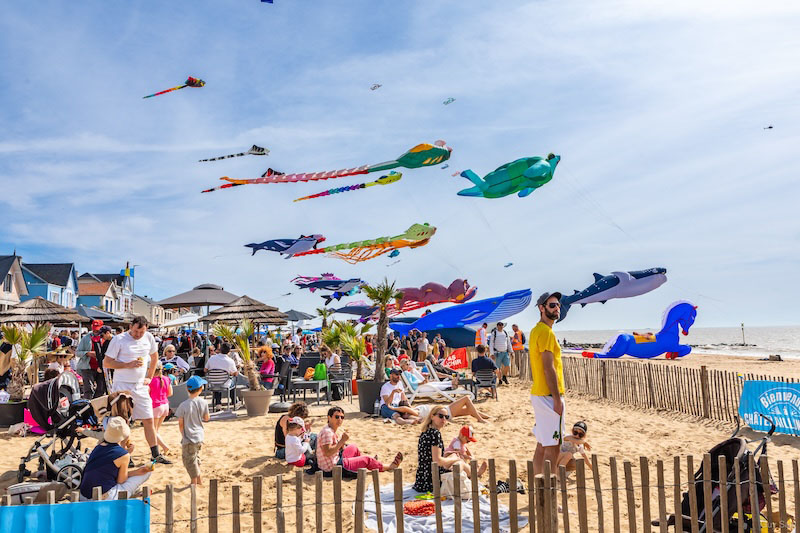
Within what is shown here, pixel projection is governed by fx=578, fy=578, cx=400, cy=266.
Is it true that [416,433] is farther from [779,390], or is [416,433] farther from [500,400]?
[779,390]

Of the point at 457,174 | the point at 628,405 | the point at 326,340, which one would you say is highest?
the point at 457,174

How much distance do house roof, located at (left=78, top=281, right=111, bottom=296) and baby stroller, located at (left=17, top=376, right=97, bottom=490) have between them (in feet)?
179

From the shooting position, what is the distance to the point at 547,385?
15.4ft

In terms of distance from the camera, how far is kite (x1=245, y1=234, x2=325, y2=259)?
21803 mm

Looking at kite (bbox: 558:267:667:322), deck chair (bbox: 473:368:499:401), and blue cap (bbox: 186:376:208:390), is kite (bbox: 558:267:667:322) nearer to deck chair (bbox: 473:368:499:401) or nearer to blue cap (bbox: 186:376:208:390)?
deck chair (bbox: 473:368:499:401)

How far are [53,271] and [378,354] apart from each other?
156ft

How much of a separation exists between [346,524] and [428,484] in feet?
3.58

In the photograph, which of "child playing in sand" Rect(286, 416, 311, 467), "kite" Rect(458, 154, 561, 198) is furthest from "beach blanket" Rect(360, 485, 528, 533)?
"kite" Rect(458, 154, 561, 198)

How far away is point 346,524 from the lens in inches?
182

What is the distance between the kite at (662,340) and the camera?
2547cm

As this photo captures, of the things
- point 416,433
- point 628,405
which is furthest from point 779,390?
point 416,433

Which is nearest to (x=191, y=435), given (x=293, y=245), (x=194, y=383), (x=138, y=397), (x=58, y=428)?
(x=194, y=383)

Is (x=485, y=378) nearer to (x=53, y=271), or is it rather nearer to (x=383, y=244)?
(x=383, y=244)

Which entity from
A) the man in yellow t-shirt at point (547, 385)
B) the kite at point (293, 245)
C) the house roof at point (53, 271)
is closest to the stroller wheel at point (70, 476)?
the man in yellow t-shirt at point (547, 385)
